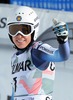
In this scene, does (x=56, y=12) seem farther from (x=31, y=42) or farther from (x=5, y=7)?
(x=31, y=42)

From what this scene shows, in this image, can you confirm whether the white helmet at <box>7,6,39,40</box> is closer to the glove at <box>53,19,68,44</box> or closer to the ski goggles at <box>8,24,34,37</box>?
the ski goggles at <box>8,24,34,37</box>

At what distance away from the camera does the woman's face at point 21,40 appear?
3.54m

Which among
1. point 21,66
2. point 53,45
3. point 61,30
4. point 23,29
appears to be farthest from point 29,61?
point 53,45

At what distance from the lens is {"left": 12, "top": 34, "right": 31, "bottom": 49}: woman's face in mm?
3539

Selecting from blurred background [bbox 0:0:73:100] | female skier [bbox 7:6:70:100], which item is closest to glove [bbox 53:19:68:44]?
female skier [bbox 7:6:70:100]

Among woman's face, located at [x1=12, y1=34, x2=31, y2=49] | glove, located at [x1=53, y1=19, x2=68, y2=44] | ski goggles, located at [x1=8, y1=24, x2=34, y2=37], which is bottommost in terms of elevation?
woman's face, located at [x1=12, y1=34, x2=31, y2=49]

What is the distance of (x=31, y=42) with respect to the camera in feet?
11.8

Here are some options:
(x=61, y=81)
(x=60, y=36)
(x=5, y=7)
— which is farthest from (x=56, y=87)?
(x=60, y=36)

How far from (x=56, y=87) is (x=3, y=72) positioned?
454 mm

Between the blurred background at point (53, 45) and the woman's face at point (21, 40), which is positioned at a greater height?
the woman's face at point (21, 40)

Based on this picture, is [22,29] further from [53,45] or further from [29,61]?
[53,45]

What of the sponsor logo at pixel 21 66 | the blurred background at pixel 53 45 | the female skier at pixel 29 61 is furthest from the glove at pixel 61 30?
the blurred background at pixel 53 45

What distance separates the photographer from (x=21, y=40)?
3.55 meters

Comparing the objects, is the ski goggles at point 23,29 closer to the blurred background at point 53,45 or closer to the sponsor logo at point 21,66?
the sponsor logo at point 21,66
